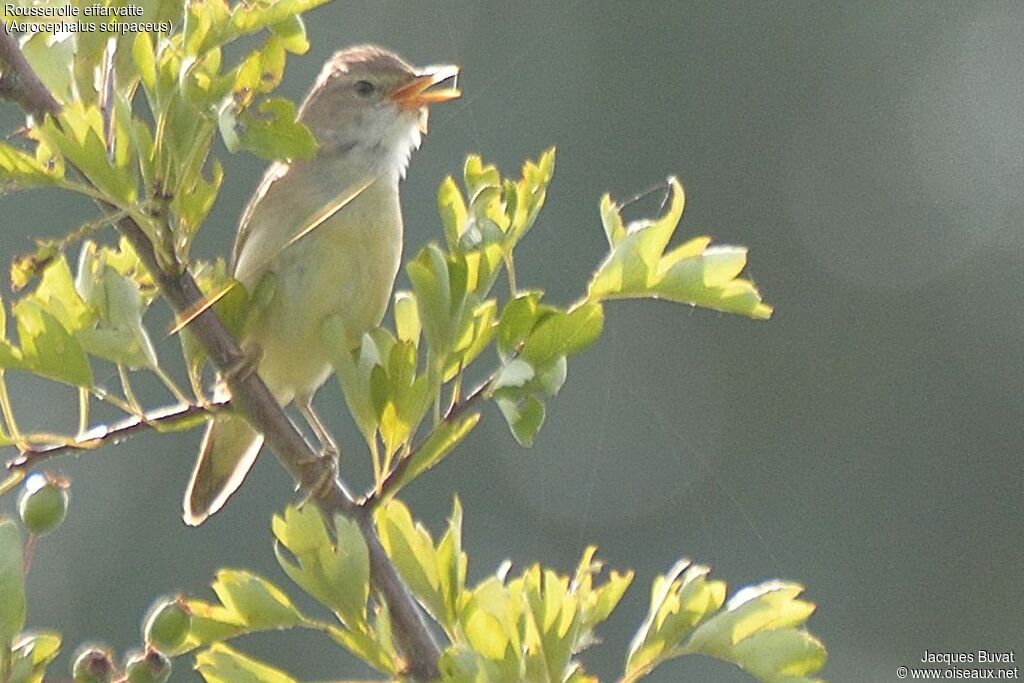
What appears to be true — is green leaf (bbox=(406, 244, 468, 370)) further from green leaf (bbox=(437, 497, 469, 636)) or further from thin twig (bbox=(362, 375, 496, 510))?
green leaf (bbox=(437, 497, 469, 636))

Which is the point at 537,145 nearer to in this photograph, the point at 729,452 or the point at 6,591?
the point at 729,452

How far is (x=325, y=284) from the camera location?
233 centimetres

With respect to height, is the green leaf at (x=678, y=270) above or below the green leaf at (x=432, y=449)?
above

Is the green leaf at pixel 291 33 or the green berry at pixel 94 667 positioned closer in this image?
the green berry at pixel 94 667

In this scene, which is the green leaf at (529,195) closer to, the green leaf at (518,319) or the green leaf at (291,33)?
the green leaf at (518,319)

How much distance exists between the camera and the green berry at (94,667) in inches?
57.2

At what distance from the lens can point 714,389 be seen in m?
8.90

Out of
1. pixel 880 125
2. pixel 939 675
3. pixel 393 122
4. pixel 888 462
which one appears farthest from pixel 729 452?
pixel 393 122

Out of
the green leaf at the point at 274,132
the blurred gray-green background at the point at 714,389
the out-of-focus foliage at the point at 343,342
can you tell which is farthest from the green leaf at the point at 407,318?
the blurred gray-green background at the point at 714,389

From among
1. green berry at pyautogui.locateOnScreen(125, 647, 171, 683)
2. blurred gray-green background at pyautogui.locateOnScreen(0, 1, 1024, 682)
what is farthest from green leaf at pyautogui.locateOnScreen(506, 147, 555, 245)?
blurred gray-green background at pyautogui.locateOnScreen(0, 1, 1024, 682)

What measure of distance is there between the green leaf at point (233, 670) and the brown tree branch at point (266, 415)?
0.13m

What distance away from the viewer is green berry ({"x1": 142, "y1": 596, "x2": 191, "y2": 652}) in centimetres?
151

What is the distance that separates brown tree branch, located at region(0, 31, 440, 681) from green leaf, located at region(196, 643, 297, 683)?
0.44ft

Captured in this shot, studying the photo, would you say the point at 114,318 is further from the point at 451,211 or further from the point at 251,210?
the point at 251,210
